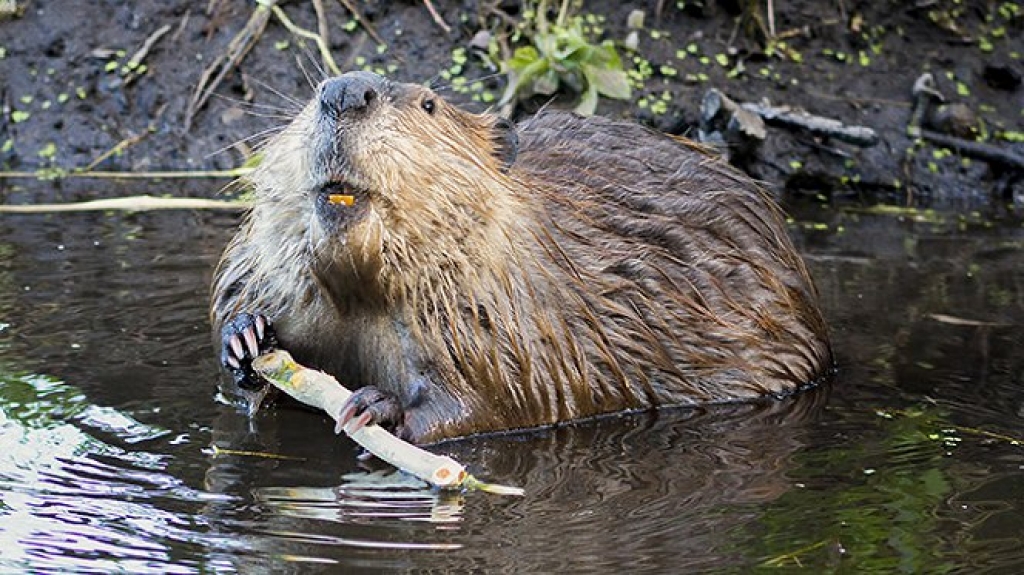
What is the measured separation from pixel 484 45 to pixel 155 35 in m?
1.38

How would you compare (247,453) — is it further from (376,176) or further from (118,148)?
(118,148)

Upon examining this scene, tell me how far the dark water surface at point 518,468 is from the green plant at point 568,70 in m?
1.52

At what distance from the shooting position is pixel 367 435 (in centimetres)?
371

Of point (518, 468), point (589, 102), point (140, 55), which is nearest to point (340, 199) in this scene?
point (518, 468)

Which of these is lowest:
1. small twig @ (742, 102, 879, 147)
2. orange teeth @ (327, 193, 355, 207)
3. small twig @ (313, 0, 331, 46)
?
small twig @ (742, 102, 879, 147)

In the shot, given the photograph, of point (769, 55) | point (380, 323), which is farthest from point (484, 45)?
point (380, 323)

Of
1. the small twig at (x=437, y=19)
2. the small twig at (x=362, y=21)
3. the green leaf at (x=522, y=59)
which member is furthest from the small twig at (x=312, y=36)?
the green leaf at (x=522, y=59)

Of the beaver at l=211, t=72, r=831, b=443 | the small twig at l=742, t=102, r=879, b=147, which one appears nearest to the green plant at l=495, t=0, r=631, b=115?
the small twig at l=742, t=102, r=879, b=147

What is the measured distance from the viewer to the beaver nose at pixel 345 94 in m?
3.49

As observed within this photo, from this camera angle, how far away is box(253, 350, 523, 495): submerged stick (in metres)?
3.51

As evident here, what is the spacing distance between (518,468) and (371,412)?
334 mm

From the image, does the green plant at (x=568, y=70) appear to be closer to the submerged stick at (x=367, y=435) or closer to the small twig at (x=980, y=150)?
the small twig at (x=980, y=150)

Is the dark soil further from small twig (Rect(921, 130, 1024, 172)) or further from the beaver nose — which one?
the beaver nose

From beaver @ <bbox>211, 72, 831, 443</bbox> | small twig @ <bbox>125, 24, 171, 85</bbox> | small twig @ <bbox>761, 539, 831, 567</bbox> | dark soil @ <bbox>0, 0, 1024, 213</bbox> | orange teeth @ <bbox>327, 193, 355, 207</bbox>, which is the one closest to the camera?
small twig @ <bbox>761, 539, 831, 567</bbox>
